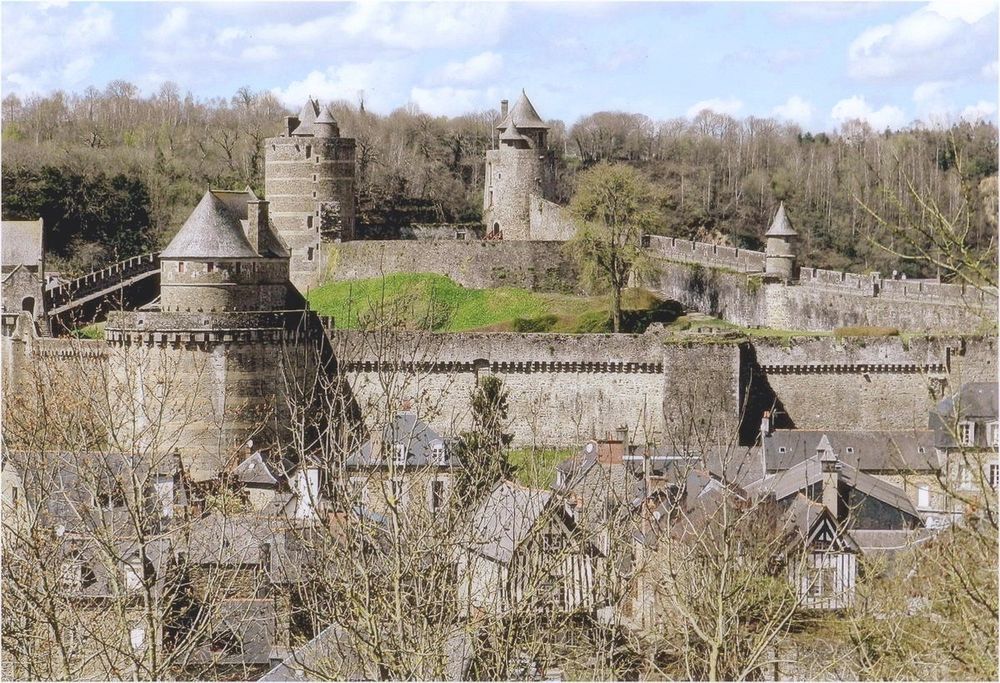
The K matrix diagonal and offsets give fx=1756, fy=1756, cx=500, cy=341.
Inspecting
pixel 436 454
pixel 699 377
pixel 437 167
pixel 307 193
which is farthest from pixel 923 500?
pixel 437 167

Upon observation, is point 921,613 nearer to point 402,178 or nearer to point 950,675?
point 950,675

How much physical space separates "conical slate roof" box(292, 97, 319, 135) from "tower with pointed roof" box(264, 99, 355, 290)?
43 mm

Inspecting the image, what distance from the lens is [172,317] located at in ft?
108

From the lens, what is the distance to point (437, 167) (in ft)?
190

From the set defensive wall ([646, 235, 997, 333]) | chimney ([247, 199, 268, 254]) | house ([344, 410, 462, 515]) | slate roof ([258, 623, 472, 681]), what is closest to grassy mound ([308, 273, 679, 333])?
defensive wall ([646, 235, 997, 333])

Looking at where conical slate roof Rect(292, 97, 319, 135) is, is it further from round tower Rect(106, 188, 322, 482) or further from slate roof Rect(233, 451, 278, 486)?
slate roof Rect(233, 451, 278, 486)

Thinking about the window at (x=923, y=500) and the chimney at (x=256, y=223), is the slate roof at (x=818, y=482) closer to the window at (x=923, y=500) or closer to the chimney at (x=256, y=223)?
the window at (x=923, y=500)

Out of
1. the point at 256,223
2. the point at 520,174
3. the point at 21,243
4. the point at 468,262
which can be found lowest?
the point at 468,262

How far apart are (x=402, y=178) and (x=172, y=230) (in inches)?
322

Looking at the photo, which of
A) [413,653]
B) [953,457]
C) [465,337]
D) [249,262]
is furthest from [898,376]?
[413,653]

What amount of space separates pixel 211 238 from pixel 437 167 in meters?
25.1

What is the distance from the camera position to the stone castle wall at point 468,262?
138 feet

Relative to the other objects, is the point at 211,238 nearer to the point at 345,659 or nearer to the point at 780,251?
the point at 780,251

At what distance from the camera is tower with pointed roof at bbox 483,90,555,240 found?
4628 cm
